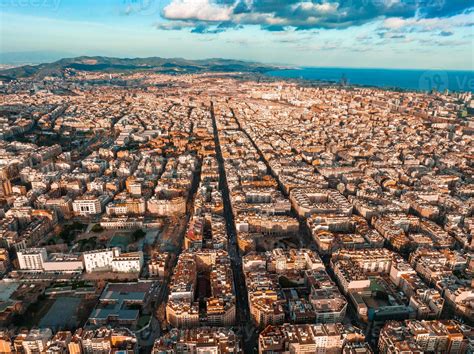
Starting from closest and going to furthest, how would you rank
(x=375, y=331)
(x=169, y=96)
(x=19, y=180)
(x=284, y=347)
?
1. (x=284, y=347)
2. (x=375, y=331)
3. (x=19, y=180)
4. (x=169, y=96)

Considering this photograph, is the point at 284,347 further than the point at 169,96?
No

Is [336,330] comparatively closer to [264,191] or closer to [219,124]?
[264,191]

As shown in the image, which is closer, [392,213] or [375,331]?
[375,331]

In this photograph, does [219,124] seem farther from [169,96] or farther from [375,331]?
[375,331]

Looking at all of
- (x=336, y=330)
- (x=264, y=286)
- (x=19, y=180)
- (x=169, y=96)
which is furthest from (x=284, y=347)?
(x=169, y=96)

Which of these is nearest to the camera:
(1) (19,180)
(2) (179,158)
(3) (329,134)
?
(1) (19,180)

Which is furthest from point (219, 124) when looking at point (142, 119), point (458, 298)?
point (458, 298)

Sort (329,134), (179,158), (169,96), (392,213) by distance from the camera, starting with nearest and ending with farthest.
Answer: (392,213)
(179,158)
(329,134)
(169,96)

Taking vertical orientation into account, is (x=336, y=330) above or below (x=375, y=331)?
above

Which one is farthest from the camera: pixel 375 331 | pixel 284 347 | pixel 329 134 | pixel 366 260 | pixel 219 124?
pixel 219 124
